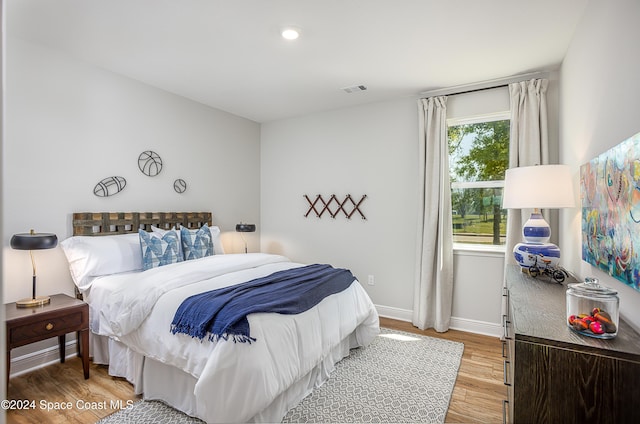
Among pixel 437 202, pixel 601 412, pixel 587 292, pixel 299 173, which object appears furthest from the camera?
pixel 299 173

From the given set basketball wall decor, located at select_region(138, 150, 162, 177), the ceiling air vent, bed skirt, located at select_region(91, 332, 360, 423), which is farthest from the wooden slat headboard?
the ceiling air vent

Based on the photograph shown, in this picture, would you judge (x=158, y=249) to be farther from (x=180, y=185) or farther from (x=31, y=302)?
(x=180, y=185)

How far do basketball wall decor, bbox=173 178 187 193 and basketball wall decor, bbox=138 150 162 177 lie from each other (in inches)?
9.8

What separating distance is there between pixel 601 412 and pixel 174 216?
3749 millimetres

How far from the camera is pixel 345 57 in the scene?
2900 mm

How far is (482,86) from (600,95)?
69.2 inches

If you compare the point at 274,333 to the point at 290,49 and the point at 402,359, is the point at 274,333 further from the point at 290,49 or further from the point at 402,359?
the point at 290,49

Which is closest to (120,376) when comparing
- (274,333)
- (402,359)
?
(274,333)

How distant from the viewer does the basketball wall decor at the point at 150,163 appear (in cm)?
349

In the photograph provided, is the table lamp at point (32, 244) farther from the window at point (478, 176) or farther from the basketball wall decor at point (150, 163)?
the window at point (478, 176)

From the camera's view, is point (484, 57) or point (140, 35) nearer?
point (140, 35)

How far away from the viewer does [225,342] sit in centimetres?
181

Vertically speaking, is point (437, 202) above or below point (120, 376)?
above

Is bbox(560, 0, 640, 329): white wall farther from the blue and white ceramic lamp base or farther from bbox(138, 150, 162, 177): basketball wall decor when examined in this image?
bbox(138, 150, 162, 177): basketball wall decor
